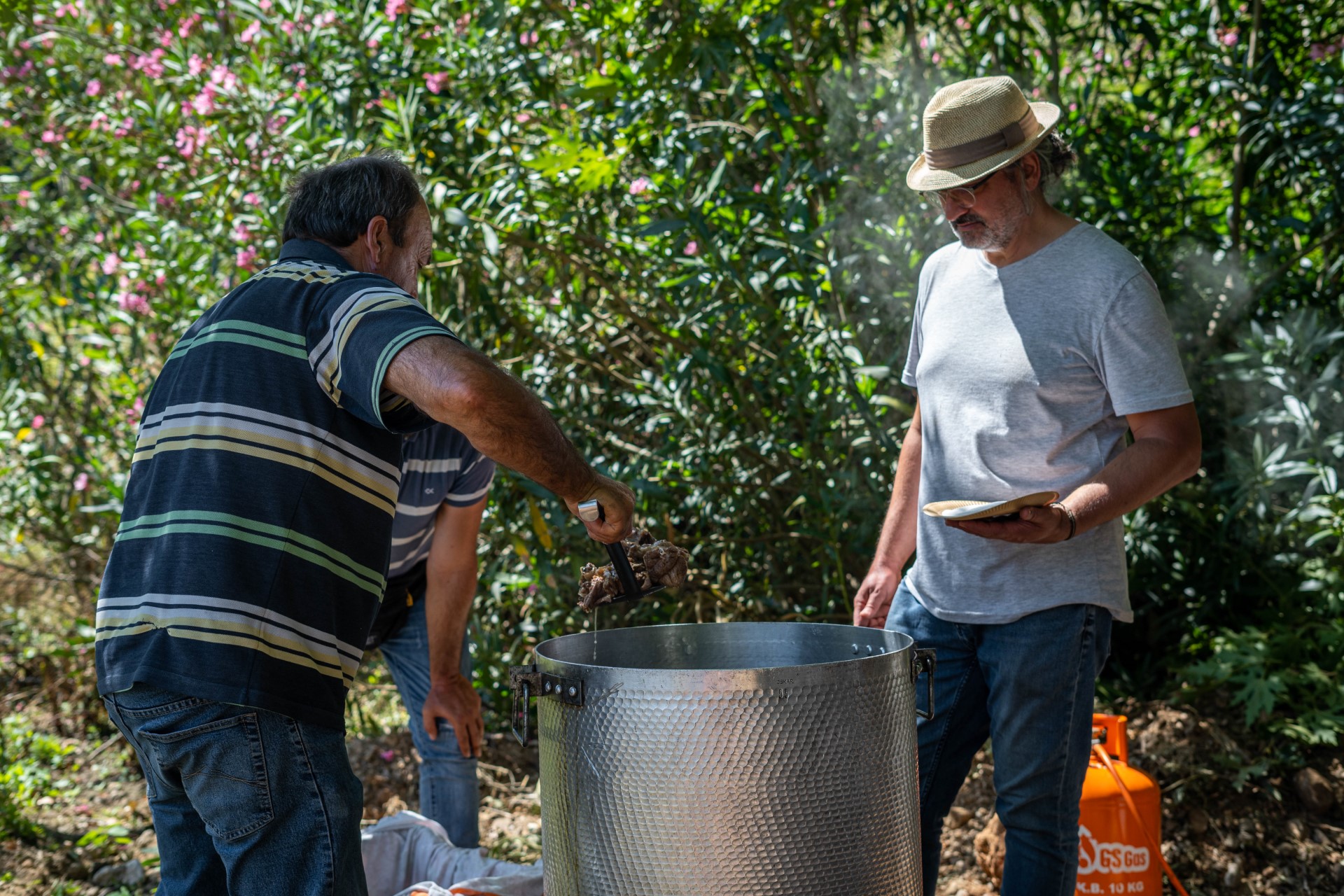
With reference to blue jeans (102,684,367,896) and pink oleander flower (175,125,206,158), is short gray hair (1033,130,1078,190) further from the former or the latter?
pink oleander flower (175,125,206,158)

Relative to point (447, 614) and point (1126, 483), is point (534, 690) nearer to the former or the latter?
point (447, 614)

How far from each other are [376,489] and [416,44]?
2.52m

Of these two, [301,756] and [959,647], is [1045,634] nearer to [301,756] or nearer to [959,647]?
[959,647]

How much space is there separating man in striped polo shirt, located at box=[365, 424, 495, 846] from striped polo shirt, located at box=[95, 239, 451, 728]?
88 cm

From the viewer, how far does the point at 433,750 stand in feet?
10.4

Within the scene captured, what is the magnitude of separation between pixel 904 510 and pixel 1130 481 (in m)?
0.65

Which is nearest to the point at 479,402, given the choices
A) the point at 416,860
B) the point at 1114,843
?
the point at 416,860

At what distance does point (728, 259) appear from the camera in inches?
141

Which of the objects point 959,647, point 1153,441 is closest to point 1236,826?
point 959,647

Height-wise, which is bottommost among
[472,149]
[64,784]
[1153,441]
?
[64,784]

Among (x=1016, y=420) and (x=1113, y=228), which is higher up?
(x=1113, y=228)

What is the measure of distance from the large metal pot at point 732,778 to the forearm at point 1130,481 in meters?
0.47

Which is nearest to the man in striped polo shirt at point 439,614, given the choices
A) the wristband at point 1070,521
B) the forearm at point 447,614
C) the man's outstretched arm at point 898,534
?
the forearm at point 447,614

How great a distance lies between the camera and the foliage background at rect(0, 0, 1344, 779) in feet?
12.0
